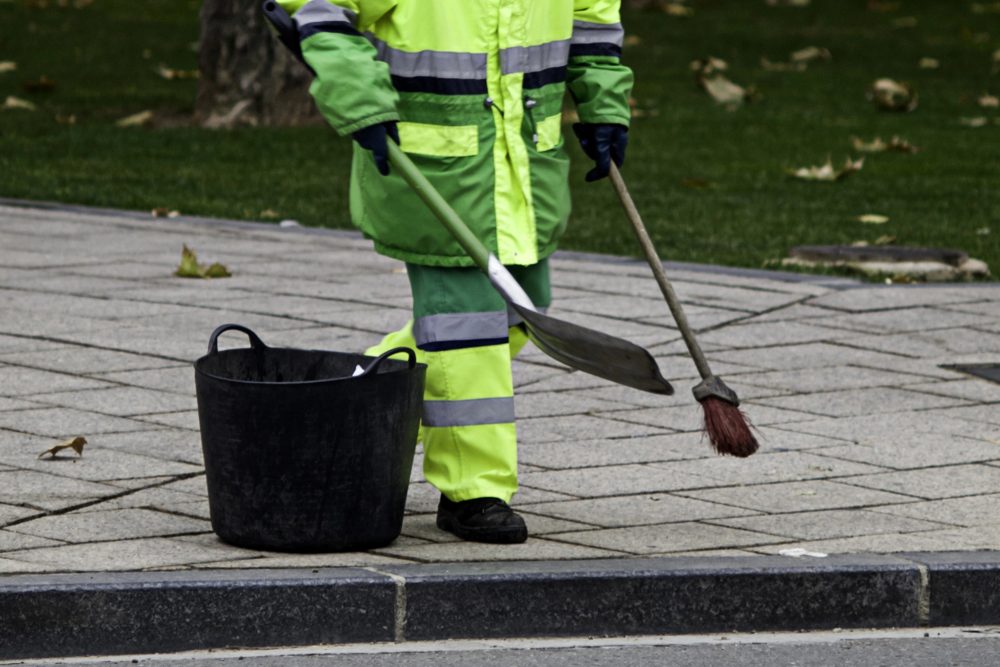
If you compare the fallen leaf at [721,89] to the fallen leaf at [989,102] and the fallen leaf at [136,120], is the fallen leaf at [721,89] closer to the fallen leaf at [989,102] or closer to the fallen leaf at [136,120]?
the fallen leaf at [989,102]

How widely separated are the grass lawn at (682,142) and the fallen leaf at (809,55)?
170 millimetres

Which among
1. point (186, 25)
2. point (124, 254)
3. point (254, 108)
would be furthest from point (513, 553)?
point (186, 25)

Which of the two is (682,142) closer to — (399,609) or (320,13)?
(320,13)

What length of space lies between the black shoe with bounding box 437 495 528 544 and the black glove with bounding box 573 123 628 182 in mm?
885

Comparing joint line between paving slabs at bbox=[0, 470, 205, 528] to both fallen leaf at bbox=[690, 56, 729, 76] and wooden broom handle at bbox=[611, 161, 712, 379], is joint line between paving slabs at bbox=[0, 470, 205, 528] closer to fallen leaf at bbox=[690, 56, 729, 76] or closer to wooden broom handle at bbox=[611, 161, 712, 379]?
wooden broom handle at bbox=[611, 161, 712, 379]

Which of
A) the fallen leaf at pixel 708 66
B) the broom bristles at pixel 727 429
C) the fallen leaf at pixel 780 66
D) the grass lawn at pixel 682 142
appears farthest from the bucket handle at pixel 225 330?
the fallen leaf at pixel 780 66

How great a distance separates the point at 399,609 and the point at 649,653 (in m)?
0.52

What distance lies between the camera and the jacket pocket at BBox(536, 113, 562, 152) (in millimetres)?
4453

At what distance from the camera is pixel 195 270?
7.80 m

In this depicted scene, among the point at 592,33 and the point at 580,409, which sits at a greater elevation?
the point at 592,33

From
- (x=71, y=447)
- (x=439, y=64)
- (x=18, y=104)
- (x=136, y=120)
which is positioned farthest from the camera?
(x=18, y=104)

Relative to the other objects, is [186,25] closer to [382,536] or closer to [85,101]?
[85,101]

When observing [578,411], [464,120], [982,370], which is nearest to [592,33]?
[464,120]

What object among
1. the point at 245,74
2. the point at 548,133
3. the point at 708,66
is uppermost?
the point at 548,133
